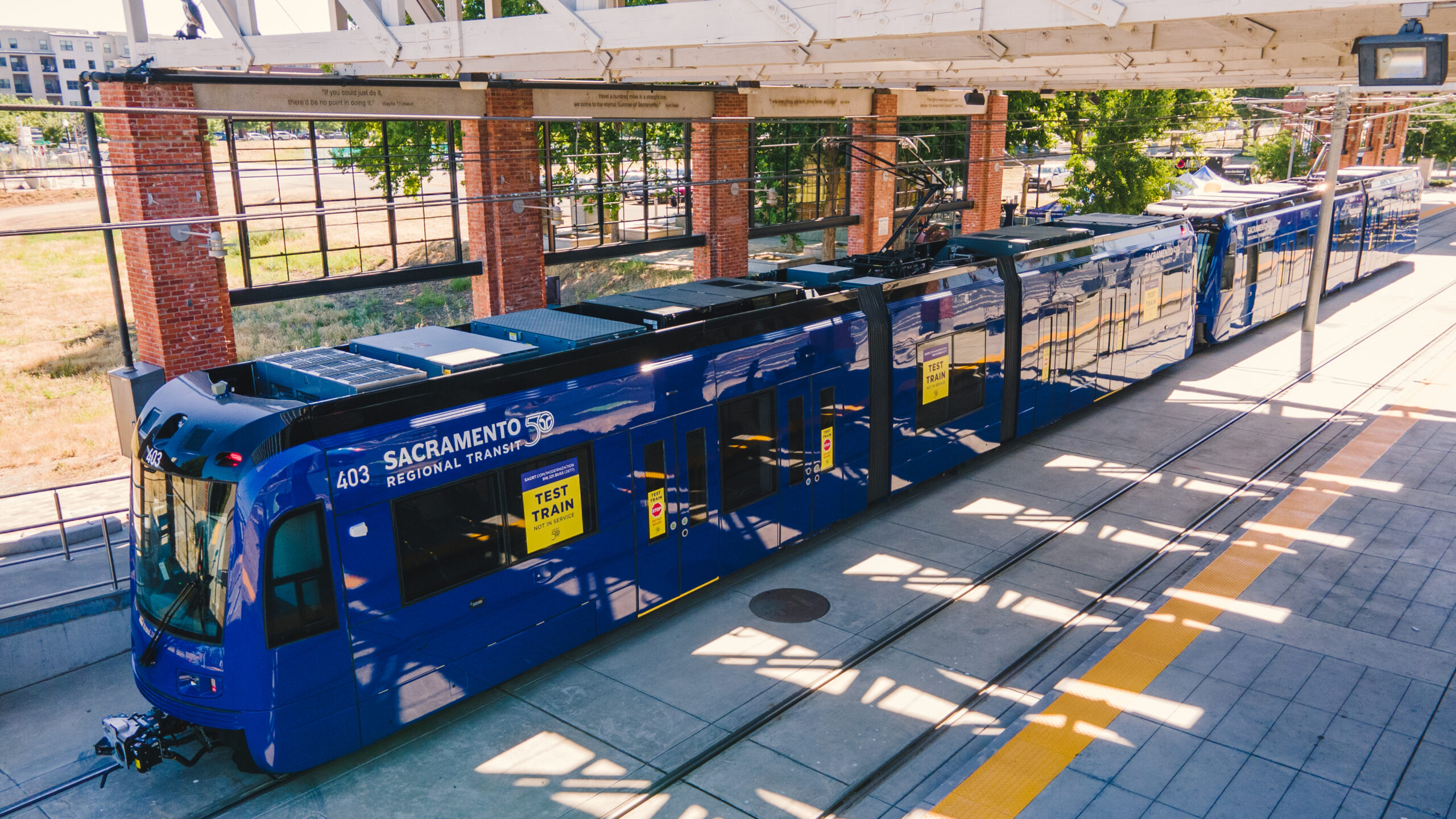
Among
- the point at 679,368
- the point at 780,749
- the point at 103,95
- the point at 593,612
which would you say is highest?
the point at 103,95

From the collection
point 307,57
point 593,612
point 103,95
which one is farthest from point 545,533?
point 103,95

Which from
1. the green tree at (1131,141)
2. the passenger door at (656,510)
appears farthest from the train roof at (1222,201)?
the passenger door at (656,510)

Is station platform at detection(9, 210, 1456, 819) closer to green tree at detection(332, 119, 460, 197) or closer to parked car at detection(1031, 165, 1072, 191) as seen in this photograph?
green tree at detection(332, 119, 460, 197)

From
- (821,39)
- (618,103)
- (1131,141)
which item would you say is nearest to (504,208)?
(618,103)

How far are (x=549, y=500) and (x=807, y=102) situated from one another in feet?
49.7

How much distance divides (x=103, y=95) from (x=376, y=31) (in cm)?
Result: 439

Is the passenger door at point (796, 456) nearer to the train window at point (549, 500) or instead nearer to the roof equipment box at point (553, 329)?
the roof equipment box at point (553, 329)

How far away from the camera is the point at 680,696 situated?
884 centimetres

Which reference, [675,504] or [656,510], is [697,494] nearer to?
[675,504]

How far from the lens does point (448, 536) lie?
7.79m

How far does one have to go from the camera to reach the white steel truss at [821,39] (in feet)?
26.9

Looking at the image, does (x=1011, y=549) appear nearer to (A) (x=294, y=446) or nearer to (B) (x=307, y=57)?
(A) (x=294, y=446)

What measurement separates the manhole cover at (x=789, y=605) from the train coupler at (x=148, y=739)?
5093 millimetres

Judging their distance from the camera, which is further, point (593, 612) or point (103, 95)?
point (103, 95)
